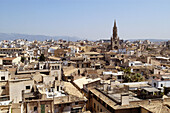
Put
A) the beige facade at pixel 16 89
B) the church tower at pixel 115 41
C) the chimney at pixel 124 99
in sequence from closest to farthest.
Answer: the chimney at pixel 124 99 → the beige facade at pixel 16 89 → the church tower at pixel 115 41

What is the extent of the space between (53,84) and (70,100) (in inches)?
197

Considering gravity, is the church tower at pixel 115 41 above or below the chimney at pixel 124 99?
above

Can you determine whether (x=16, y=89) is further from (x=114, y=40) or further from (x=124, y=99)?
(x=114, y=40)

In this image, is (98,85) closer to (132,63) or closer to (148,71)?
(148,71)

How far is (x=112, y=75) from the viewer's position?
1489 inches

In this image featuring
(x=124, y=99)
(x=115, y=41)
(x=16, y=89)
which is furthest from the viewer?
(x=115, y=41)

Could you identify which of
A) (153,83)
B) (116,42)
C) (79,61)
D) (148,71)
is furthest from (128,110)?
(116,42)

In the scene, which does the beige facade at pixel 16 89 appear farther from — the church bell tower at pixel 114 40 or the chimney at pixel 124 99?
the church bell tower at pixel 114 40

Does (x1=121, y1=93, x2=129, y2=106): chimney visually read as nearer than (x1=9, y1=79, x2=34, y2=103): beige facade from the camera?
Yes

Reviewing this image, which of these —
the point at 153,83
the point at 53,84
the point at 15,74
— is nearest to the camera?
the point at 53,84

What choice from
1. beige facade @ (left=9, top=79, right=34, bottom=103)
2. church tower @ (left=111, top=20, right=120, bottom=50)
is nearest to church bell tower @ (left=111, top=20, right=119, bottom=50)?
church tower @ (left=111, top=20, right=120, bottom=50)

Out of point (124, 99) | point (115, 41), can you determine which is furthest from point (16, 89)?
point (115, 41)

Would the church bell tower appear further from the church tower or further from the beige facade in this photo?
the beige facade

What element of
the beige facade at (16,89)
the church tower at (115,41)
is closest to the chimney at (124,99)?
the beige facade at (16,89)
